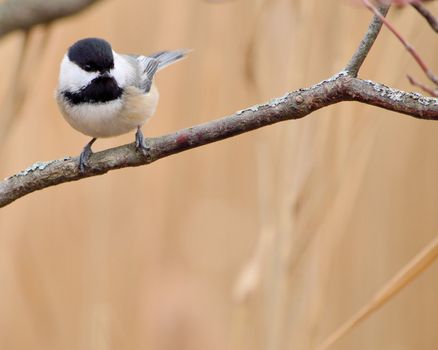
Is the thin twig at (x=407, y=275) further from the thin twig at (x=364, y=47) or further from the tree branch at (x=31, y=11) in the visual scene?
the tree branch at (x=31, y=11)

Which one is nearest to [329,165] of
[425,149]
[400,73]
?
[400,73]

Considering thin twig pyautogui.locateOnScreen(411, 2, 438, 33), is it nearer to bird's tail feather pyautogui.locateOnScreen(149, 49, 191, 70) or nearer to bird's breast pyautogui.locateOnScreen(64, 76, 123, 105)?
bird's breast pyautogui.locateOnScreen(64, 76, 123, 105)

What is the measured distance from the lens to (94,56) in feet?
3.41

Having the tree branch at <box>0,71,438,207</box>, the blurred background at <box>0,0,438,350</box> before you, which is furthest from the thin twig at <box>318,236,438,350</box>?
the blurred background at <box>0,0,438,350</box>

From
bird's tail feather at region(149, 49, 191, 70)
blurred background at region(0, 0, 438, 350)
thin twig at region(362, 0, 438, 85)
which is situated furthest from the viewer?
blurred background at region(0, 0, 438, 350)

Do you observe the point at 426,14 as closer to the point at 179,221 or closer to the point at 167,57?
the point at 167,57

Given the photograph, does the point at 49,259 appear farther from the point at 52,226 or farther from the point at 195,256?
the point at 195,256

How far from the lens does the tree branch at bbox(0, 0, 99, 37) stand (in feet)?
3.38

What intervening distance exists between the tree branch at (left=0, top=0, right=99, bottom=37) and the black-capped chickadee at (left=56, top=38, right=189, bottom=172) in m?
0.05

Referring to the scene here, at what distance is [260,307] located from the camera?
4.25 feet

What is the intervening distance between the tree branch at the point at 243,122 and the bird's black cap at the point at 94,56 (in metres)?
0.27

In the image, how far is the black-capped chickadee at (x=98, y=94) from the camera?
104cm

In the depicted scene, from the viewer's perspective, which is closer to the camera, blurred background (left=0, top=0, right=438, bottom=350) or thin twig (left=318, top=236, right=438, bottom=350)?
thin twig (left=318, top=236, right=438, bottom=350)

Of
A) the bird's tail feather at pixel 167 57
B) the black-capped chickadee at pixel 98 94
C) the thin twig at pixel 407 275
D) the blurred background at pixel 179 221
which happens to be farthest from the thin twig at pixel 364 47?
the blurred background at pixel 179 221
